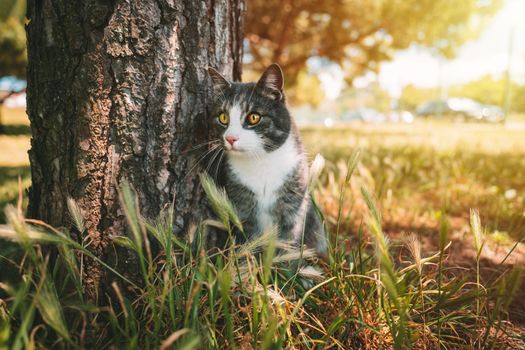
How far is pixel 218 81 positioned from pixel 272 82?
0.32m

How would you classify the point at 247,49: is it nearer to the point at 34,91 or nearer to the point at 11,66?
the point at 11,66

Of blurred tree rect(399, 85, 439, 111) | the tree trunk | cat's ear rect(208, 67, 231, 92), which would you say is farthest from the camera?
blurred tree rect(399, 85, 439, 111)

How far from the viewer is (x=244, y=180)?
201 centimetres

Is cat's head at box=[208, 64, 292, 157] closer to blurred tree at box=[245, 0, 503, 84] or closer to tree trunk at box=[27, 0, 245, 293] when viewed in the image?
tree trunk at box=[27, 0, 245, 293]

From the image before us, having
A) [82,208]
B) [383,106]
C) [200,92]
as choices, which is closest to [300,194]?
[200,92]

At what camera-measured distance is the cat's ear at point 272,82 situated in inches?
78.7

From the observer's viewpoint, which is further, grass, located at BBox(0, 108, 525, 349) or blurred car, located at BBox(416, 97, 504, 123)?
blurred car, located at BBox(416, 97, 504, 123)

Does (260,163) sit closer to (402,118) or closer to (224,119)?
(224,119)

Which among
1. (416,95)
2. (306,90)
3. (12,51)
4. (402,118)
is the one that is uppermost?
(416,95)

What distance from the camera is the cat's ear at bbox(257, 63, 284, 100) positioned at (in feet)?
6.56

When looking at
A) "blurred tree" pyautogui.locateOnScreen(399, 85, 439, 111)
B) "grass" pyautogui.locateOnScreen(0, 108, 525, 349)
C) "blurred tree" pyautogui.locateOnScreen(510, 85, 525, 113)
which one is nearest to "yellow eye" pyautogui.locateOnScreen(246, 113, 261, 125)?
"grass" pyautogui.locateOnScreen(0, 108, 525, 349)

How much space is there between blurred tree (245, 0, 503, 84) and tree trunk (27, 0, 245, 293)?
866 cm

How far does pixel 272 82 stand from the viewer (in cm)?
206

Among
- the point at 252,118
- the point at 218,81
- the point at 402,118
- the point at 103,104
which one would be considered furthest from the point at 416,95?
the point at 103,104
